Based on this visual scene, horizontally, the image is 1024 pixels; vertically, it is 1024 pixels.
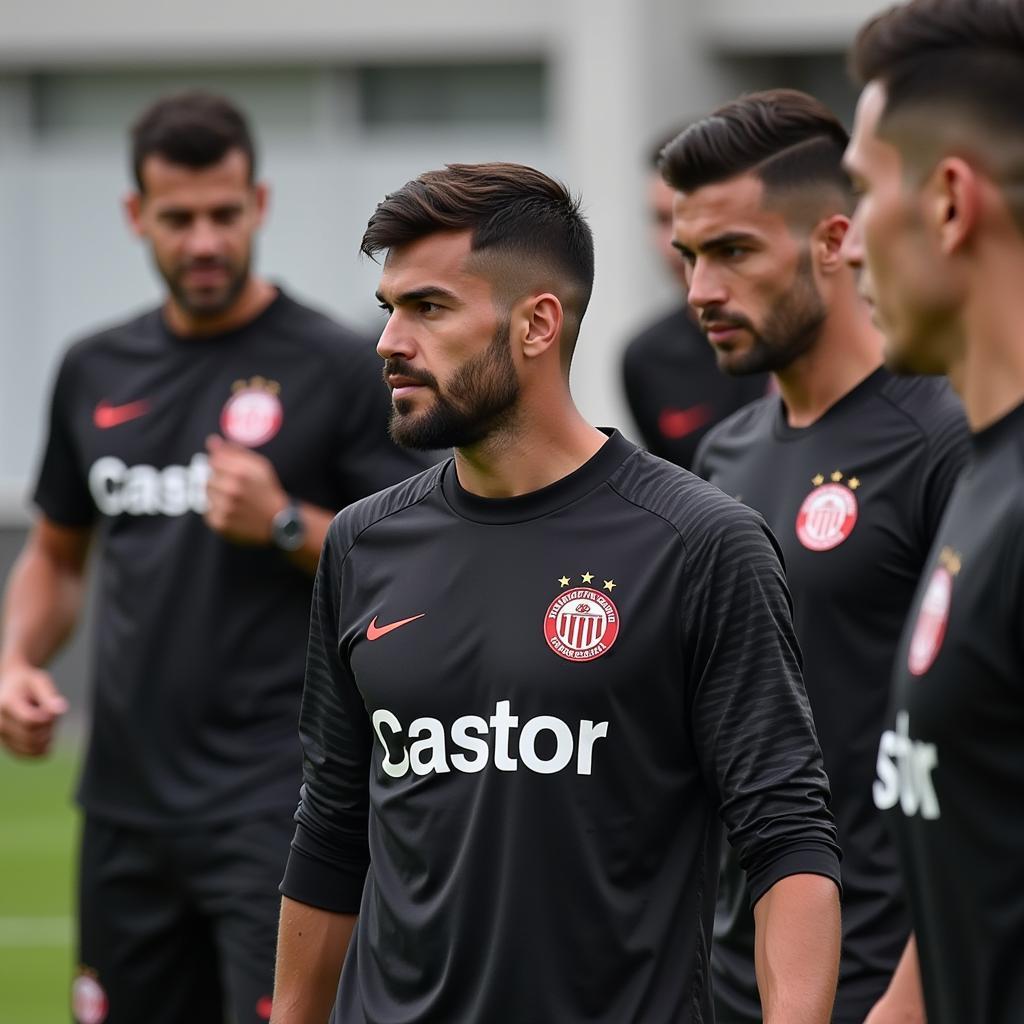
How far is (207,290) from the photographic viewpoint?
5.60m

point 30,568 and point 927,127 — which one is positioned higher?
point 927,127

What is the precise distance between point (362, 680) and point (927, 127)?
1.35 metres

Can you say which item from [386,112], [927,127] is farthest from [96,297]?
[927,127]

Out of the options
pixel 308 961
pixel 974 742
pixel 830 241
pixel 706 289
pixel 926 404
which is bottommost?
pixel 308 961

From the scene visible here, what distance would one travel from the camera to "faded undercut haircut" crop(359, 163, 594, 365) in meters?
3.52

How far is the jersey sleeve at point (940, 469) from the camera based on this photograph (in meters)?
4.15

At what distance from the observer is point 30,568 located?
5996mm

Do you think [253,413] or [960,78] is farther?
[253,413]

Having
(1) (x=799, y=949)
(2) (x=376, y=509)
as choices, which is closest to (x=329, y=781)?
(2) (x=376, y=509)

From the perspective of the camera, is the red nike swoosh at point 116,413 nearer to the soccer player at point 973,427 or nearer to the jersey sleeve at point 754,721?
the jersey sleeve at point 754,721

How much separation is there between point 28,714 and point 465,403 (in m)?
2.17

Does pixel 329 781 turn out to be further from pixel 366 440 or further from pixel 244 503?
pixel 366 440

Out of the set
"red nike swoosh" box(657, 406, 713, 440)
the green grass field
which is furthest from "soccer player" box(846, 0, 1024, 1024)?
the green grass field

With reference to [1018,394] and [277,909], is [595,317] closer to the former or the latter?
[277,909]
